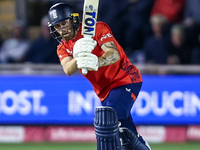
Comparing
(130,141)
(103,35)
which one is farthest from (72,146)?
(103,35)

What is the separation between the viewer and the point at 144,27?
318 inches

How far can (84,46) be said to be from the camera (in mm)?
3910

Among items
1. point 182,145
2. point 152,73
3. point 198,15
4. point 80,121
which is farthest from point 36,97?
point 198,15

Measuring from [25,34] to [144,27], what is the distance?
2444 mm

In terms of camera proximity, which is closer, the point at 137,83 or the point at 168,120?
the point at 137,83

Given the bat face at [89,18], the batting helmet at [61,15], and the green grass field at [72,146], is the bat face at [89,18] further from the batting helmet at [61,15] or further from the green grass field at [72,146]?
the green grass field at [72,146]

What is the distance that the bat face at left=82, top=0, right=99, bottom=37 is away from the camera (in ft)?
13.4

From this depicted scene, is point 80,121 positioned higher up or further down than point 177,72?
further down

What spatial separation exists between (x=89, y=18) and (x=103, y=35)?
0.23 metres

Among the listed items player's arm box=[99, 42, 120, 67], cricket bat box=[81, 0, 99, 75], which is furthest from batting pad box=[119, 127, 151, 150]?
cricket bat box=[81, 0, 99, 75]

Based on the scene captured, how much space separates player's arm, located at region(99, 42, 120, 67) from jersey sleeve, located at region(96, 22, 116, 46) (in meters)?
0.05

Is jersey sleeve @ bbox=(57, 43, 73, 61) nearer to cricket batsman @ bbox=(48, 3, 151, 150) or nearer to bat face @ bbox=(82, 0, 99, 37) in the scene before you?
cricket batsman @ bbox=(48, 3, 151, 150)

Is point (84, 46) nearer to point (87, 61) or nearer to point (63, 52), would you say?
point (87, 61)

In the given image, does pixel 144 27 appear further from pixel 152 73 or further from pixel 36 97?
pixel 36 97
